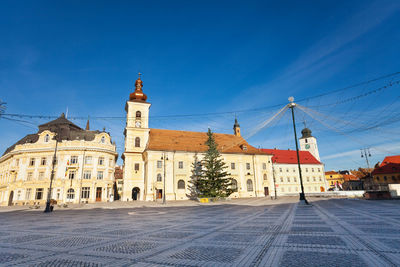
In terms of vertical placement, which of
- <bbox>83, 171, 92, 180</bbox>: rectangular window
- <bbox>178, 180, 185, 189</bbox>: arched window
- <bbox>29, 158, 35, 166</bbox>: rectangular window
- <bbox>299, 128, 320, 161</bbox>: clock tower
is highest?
<bbox>299, 128, 320, 161</bbox>: clock tower

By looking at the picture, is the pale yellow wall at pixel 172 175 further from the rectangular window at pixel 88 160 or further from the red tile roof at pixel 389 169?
the red tile roof at pixel 389 169

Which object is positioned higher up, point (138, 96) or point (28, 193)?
point (138, 96)

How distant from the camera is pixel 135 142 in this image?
1729 inches

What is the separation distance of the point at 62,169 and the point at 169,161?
18.8m

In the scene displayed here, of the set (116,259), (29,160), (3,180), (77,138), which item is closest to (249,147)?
(77,138)

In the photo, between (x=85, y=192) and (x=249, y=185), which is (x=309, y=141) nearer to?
(x=249, y=185)

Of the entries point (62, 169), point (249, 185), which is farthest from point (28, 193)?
point (249, 185)

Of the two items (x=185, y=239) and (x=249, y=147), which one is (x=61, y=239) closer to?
(x=185, y=239)

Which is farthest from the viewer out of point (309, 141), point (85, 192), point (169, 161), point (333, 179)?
point (333, 179)

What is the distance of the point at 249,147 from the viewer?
5141cm

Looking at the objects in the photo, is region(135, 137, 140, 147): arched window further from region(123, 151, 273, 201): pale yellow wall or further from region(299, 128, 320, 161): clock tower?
region(299, 128, 320, 161): clock tower

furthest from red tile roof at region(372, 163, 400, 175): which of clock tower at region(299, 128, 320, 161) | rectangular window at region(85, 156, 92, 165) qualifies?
rectangular window at region(85, 156, 92, 165)

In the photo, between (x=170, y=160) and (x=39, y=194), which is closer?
(x=39, y=194)

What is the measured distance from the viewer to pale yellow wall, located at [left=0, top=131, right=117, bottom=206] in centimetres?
3831
